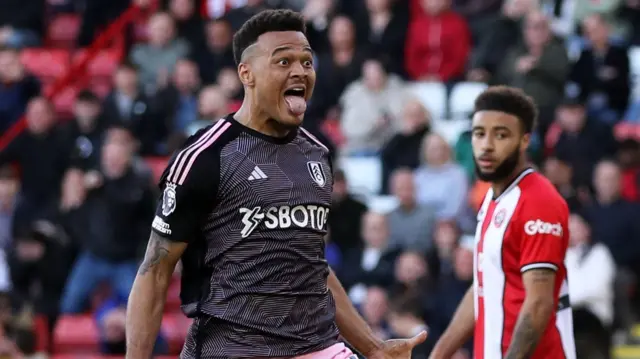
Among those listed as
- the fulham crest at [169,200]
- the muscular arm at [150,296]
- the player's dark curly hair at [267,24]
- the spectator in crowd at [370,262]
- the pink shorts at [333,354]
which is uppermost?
the player's dark curly hair at [267,24]

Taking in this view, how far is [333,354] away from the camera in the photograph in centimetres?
540

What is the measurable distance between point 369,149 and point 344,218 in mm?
1675

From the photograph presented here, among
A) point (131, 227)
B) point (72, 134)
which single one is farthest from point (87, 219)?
point (72, 134)

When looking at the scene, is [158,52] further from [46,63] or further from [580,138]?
[580,138]

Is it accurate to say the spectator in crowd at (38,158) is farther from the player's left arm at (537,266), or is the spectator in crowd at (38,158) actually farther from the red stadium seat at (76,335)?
the player's left arm at (537,266)

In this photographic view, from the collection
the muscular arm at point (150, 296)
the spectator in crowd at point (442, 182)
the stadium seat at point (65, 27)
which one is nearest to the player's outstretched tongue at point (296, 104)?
the muscular arm at point (150, 296)

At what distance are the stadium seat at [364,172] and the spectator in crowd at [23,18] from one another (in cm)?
A: 594

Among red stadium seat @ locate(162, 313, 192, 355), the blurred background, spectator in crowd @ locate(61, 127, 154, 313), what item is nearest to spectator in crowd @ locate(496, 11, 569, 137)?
the blurred background

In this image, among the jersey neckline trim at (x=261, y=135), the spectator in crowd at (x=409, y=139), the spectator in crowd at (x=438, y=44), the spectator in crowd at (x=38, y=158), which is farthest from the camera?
the spectator in crowd at (x=438, y=44)

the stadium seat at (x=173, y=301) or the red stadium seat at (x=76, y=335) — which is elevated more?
the stadium seat at (x=173, y=301)

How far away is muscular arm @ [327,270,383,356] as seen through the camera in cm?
573

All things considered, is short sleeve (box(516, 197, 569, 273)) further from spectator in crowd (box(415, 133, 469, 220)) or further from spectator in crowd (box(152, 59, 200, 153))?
spectator in crowd (box(152, 59, 200, 153))

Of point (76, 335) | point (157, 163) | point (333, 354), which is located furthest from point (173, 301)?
point (333, 354)

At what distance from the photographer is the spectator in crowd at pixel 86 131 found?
14086mm
